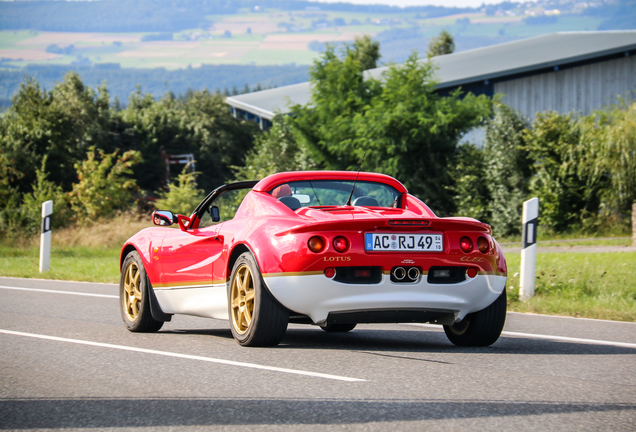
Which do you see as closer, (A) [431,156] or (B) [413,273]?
(B) [413,273]

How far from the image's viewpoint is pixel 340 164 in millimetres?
25938

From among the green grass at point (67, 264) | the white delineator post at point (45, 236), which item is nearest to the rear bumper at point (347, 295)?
the green grass at point (67, 264)

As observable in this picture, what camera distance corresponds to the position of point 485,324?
6316mm

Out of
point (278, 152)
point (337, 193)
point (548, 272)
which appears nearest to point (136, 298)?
point (337, 193)

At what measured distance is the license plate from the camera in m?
5.80

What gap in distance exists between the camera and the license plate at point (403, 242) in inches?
228

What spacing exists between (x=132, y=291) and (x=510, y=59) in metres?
28.0

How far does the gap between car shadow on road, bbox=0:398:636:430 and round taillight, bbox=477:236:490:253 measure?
1925 mm

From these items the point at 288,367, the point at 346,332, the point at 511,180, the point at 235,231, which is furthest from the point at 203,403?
the point at 511,180

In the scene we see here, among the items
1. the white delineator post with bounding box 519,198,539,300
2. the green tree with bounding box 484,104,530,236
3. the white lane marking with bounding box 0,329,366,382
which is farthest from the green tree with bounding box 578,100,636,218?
the white lane marking with bounding box 0,329,366,382

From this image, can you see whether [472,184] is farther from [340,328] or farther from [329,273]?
[329,273]

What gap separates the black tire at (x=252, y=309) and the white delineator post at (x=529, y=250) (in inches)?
176

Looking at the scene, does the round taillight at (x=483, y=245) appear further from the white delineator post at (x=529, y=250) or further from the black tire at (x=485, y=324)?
the white delineator post at (x=529, y=250)

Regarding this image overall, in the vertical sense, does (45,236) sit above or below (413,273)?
below
